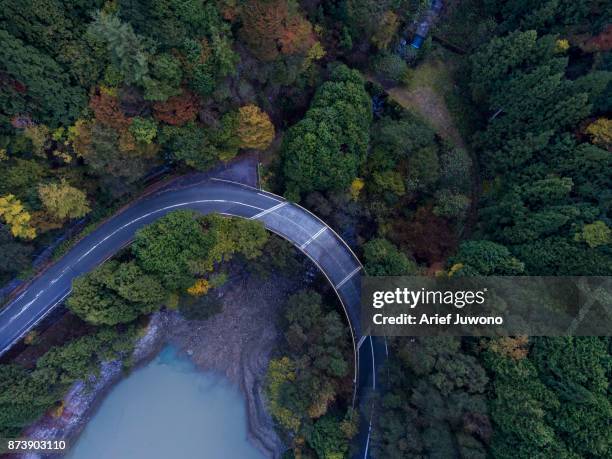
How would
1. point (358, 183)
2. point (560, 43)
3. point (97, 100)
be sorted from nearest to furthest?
point (97, 100), point (560, 43), point (358, 183)

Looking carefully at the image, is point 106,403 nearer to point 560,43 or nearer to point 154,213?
point 154,213

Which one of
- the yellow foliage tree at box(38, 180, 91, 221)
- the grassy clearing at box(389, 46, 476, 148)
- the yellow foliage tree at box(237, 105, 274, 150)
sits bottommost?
the yellow foliage tree at box(38, 180, 91, 221)

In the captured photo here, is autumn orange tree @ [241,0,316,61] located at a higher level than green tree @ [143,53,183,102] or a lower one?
higher

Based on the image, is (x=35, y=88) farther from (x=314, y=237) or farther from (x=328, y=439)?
(x=328, y=439)

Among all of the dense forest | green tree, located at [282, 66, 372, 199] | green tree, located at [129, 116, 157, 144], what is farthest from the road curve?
green tree, located at [129, 116, 157, 144]

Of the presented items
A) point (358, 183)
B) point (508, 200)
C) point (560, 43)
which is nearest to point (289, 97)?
point (358, 183)

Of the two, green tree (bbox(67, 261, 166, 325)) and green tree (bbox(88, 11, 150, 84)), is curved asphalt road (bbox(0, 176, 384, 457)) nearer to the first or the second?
green tree (bbox(67, 261, 166, 325))
